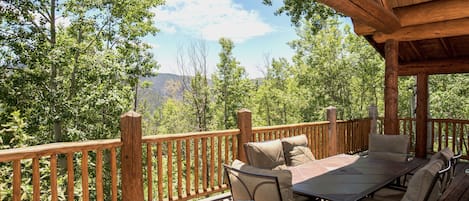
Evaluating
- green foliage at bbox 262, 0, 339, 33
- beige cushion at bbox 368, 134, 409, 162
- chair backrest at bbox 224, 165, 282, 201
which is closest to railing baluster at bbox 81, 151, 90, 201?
chair backrest at bbox 224, 165, 282, 201

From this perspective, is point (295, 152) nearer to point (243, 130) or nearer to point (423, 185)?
point (243, 130)

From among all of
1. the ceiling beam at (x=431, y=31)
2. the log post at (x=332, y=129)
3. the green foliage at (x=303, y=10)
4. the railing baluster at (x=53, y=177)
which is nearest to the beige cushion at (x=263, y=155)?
the railing baluster at (x=53, y=177)

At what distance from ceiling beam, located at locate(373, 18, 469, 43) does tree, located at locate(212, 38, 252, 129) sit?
15.0 meters

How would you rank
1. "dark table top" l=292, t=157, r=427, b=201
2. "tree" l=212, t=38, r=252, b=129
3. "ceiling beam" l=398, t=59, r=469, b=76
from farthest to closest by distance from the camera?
"tree" l=212, t=38, r=252, b=129 < "ceiling beam" l=398, t=59, r=469, b=76 < "dark table top" l=292, t=157, r=427, b=201

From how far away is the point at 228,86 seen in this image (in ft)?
66.3

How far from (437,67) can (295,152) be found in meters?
4.75

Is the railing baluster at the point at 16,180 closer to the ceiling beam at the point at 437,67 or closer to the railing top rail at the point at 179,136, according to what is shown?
the railing top rail at the point at 179,136

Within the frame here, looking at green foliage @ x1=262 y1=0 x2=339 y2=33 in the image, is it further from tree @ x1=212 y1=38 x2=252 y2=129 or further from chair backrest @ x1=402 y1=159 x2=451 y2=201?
tree @ x1=212 y1=38 x2=252 y2=129

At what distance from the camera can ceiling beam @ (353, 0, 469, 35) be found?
4145 mm

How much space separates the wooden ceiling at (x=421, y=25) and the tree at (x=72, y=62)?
7910 millimetres

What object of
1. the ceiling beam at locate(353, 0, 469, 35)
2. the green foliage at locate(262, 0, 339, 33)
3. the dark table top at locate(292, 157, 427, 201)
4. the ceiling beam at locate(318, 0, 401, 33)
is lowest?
the dark table top at locate(292, 157, 427, 201)

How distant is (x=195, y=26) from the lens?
24.6m

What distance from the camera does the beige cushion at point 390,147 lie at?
14.2 feet

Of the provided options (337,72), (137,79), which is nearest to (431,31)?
(137,79)
